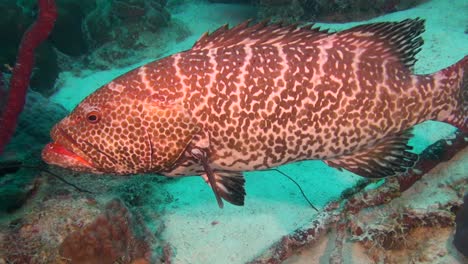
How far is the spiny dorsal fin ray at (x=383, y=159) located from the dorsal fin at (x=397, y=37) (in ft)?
2.64

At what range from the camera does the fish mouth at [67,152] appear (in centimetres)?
308

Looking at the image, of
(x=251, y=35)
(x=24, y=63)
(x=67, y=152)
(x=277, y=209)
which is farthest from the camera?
(x=277, y=209)

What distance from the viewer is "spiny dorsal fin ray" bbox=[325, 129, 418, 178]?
12.0 feet

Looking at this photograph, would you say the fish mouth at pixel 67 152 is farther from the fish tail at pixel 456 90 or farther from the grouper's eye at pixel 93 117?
the fish tail at pixel 456 90

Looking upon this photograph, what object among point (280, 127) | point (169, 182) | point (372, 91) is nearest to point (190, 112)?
point (280, 127)

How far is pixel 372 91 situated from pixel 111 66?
929 cm

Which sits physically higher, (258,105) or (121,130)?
(258,105)

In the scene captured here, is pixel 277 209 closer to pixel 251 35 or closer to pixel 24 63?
pixel 251 35

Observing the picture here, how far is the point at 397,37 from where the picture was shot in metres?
3.59

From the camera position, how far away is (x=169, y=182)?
5941 mm

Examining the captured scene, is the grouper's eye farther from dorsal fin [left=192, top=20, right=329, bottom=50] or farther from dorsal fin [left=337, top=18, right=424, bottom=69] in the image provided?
dorsal fin [left=337, top=18, right=424, bottom=69]

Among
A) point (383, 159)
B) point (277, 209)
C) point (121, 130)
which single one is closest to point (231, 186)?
point (121, 130)

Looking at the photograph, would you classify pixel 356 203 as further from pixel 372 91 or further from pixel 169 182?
pixel 169 182

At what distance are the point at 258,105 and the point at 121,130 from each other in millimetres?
1278
